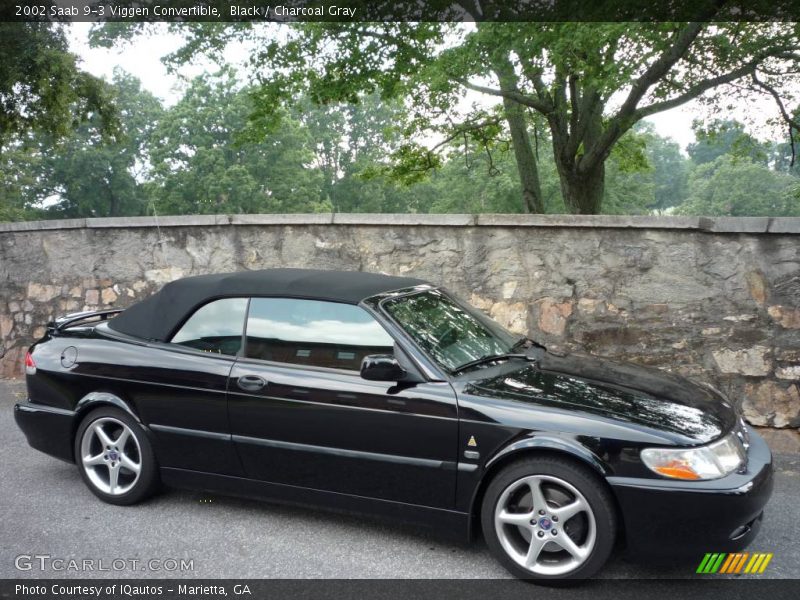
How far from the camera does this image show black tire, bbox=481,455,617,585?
3184 millimetres

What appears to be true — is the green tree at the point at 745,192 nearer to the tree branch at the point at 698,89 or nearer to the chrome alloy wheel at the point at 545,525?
the tree branch at the point at 698,89

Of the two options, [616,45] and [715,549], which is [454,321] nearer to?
[715,549]

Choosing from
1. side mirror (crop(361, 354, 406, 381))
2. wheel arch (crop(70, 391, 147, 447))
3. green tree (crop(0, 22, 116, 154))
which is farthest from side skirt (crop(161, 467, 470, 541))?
green tree (crop(0, 22, 116, 154))

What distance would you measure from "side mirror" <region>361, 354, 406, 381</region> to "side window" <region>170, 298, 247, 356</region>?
0.95m

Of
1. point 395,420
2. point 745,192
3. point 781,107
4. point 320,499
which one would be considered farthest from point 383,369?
point 745,192

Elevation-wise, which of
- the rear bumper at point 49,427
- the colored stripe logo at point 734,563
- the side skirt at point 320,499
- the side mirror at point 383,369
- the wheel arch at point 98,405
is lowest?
the colored stripe logo at point 734,563

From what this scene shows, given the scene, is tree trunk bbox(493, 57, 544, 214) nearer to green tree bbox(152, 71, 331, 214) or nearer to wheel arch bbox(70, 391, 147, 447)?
wheel arch bbox(70, 391, 147, 447)

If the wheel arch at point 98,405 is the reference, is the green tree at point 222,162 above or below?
above

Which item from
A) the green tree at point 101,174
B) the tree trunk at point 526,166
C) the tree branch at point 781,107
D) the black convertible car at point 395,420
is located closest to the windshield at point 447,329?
the black convertible car at point 395,420

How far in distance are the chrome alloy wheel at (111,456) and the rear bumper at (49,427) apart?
140 millimetres

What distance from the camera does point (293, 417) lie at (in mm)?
3883

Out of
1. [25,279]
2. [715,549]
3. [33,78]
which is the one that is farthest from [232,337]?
[33,78]

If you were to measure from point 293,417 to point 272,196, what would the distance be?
137ft

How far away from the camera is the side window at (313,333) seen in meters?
3.86
